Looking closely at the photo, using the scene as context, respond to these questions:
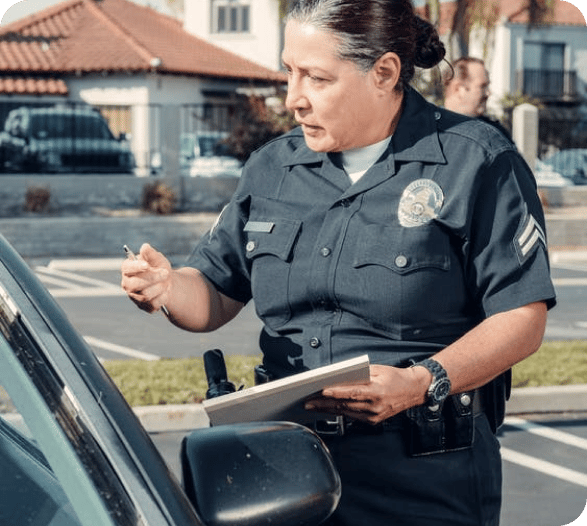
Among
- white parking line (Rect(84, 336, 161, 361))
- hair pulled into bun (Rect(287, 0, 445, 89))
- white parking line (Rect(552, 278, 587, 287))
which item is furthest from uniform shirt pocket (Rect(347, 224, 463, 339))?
white parking line (Rect(552, 278, 587, 287))

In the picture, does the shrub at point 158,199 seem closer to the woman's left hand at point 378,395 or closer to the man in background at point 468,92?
the man in background at point 468,92

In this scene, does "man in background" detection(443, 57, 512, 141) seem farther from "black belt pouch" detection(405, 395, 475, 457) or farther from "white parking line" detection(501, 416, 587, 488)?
"black belt pouch" detection(405, 395, 475, 457)

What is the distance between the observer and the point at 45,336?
1.77 metres

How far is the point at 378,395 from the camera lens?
90.5 inches

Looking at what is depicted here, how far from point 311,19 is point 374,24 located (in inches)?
4.7

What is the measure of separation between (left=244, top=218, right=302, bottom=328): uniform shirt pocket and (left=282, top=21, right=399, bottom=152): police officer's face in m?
0.18

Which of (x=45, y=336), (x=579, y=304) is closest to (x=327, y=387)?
(x=45, y=336)

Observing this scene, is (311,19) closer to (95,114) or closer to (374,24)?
(374,24)

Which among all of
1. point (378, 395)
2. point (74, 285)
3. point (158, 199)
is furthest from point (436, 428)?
point (158, 199)

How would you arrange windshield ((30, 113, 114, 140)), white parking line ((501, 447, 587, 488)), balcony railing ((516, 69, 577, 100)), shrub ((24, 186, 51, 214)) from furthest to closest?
balcony railing ((516, 69, 577, 100))
windshield ((30, 113, 114, 140))
shrub ((24, 186, 51, 214))
white parking line ((501, 447, 587, 488))

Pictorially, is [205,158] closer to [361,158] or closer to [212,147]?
[212,147]

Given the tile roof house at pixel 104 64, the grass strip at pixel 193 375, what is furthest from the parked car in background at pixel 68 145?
the grass strip at pixel 193 375

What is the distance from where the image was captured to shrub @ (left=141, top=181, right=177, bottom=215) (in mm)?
18500

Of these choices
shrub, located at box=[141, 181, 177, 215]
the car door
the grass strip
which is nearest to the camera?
the car door
